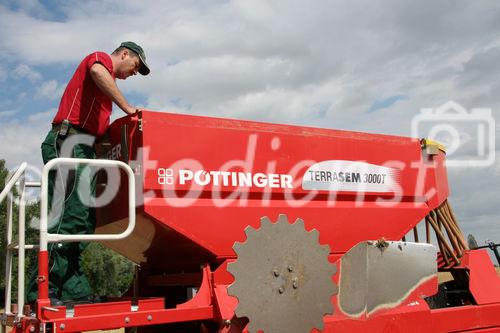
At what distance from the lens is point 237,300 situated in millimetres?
3926

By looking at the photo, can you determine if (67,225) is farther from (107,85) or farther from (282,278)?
(282,278)

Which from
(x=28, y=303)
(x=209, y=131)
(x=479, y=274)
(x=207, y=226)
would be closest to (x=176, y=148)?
(x=209, y=131)

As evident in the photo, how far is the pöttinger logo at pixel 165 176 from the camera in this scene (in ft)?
13.7

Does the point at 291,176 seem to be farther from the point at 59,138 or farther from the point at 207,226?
the point at 59,138

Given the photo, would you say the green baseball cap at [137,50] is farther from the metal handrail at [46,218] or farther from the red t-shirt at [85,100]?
the metal handrail at [46,218]

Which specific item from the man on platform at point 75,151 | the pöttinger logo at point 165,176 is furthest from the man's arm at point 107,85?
the pöttinger logo at point 165,176

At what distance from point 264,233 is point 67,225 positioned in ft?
4.85

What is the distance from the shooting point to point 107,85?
4.32m

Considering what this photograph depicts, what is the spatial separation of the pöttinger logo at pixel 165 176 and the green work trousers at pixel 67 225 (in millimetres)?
596

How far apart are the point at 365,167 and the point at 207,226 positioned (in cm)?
166

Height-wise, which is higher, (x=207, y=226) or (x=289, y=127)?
(x=289, y=127)

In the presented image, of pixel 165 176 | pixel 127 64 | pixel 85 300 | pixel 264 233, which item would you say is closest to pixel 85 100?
pixel 127 64

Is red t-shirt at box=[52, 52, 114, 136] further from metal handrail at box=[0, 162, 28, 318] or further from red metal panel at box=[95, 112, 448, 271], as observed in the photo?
metal handrail at box=[0, 162, 28, 318]

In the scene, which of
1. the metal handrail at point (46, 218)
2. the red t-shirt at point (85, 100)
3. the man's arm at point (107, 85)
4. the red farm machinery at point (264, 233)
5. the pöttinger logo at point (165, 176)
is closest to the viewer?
the metal handrail at point (46, 218)
